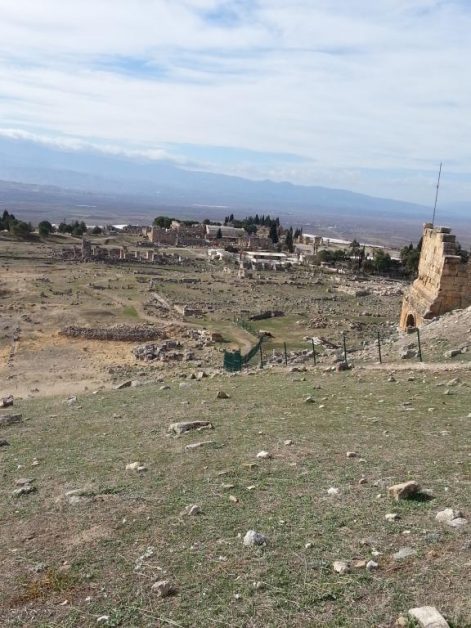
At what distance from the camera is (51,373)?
31.2 m

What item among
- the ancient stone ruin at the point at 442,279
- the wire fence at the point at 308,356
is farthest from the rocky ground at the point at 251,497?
the ancient stone ruin at the point at 442,279

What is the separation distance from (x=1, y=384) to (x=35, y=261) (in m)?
50.8

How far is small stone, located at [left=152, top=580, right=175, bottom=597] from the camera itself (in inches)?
218

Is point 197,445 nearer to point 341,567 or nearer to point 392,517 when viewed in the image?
point 392,517

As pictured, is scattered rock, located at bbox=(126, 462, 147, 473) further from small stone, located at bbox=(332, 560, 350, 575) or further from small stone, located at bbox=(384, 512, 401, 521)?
small stone, located at bbox=(332, 560, 350, 575)

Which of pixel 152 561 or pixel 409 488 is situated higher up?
pixel 409 488

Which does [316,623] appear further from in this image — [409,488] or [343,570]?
[409,488]

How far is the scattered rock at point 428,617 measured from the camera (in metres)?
4.60

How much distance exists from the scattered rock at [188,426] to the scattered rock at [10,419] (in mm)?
4882

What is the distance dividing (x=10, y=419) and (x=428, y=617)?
39.1 feet

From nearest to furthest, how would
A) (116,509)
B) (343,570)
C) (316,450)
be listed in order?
(343,570)
(116,509)
(316,450)

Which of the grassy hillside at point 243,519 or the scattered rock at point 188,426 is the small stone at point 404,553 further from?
the scattered rock at point 188,426

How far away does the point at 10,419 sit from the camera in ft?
47.5

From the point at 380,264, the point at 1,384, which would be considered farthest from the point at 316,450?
the point at 380,264
